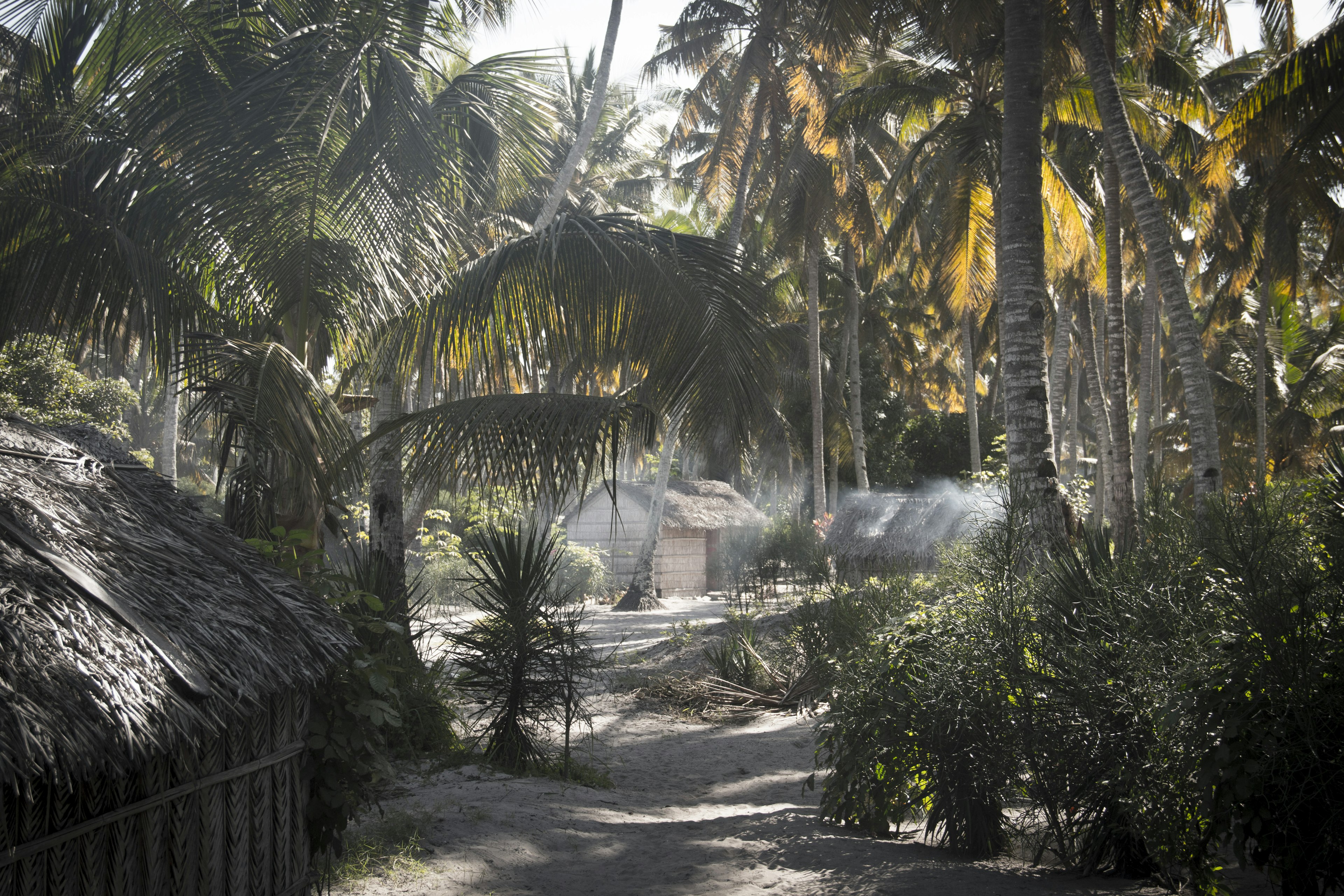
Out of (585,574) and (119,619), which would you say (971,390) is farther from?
(119,619)

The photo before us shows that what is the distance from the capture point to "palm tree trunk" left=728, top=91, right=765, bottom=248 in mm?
17125

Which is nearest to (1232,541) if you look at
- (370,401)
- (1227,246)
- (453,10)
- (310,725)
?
(310,725)

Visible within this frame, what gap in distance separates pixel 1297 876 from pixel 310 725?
4138 millimetres

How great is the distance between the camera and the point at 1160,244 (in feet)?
31.3

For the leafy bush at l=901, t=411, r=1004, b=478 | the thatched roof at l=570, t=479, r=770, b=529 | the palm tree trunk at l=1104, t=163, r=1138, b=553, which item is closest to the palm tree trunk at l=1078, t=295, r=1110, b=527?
the palm tree trunk at l=1104, t=163, r=1138, b=553

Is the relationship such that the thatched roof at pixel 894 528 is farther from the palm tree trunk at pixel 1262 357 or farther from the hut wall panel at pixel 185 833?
the hut wall panel at pixel 185 833

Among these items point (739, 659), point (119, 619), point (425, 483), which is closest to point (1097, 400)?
point (739, 659)

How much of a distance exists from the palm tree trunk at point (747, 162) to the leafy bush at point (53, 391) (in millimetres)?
10548

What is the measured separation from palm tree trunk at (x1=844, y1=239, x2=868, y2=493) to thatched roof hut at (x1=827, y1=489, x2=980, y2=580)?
374 centimetres

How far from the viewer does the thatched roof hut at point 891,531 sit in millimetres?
18750

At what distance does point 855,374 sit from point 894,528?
25.0 feet

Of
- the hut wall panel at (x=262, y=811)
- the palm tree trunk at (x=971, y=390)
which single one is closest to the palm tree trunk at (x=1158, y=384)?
the palm tree trunk at (x=971, y=390)

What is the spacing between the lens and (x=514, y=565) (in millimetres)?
7156

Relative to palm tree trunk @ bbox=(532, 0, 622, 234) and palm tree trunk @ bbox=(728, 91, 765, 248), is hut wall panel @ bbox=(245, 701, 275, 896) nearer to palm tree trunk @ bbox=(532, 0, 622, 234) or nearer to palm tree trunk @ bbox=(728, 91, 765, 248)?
palm tree trunk @ bbox=(532, 0, 622, 234)
